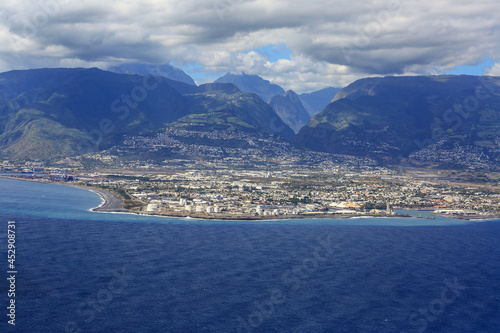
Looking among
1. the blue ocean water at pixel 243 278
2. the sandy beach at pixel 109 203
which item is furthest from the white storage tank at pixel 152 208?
the blue ocean water at pixel 243 278

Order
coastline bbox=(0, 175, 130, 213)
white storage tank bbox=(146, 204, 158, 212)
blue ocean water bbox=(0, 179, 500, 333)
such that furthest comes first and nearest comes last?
white storage tank bbox=(146, 204, 158, 212), coastline bbox=(0, 175, 130, 213), blue ocean water bbox=(0, 179, 500, 333)

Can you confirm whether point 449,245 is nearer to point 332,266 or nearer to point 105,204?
point 332,266

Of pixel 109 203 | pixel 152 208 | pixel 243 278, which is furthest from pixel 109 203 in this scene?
pixel 243 278

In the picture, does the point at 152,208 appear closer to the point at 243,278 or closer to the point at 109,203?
the point at 109,203

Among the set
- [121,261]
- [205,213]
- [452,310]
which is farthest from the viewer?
[205,213]

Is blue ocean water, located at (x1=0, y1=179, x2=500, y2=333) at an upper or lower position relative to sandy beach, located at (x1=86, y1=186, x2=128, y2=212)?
lower

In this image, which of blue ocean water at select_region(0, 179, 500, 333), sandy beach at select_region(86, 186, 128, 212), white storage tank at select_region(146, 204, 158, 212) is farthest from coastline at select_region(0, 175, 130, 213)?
blue ocean water at select_region(0, 179, 500, 333)

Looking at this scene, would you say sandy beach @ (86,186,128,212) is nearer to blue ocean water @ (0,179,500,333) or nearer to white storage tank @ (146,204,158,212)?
white storage tank @ (146,204,158,212)

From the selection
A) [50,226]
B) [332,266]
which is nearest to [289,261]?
[332,266]
